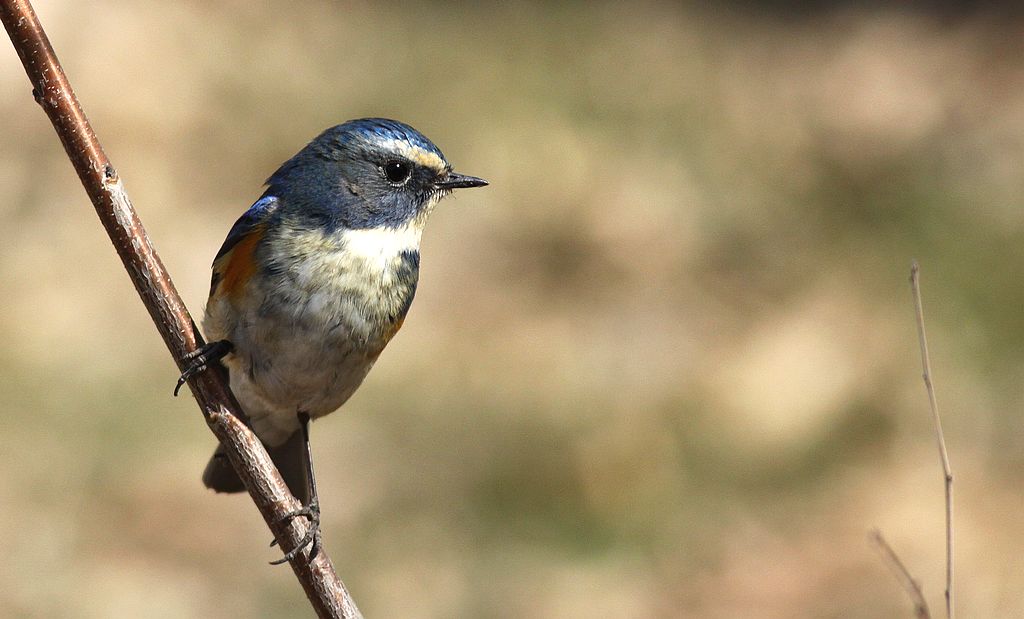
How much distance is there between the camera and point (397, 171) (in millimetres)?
3707

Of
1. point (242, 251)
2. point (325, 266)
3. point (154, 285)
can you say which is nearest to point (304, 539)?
point (154, 285)

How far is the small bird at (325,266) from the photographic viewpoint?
348 cm

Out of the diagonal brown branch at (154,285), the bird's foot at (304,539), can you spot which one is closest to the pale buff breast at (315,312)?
the diagonal brown branch at (154,285)

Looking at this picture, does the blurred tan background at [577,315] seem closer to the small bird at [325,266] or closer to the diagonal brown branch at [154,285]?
the small bird at [325,266]

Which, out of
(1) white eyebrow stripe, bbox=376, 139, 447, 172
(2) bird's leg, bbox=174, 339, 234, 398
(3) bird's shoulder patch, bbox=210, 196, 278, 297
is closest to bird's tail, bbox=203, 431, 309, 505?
(3) bird's shoulder patch, bbox=210, 196, 278, 297

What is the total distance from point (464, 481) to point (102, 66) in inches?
158

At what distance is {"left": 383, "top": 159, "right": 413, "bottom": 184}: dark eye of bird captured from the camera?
3.69m

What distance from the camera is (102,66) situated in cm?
827

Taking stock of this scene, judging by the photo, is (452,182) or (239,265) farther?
(452,182)

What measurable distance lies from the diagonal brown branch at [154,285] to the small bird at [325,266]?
399 mm

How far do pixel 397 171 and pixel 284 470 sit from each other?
117 centimetres

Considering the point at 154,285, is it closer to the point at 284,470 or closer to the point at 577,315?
the point at 284,470

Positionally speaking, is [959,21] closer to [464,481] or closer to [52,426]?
[464,481]

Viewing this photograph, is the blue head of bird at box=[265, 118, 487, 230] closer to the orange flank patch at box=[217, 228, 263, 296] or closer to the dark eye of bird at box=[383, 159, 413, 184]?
the dark eye of bird at box=[383, 159, 413, 184]
